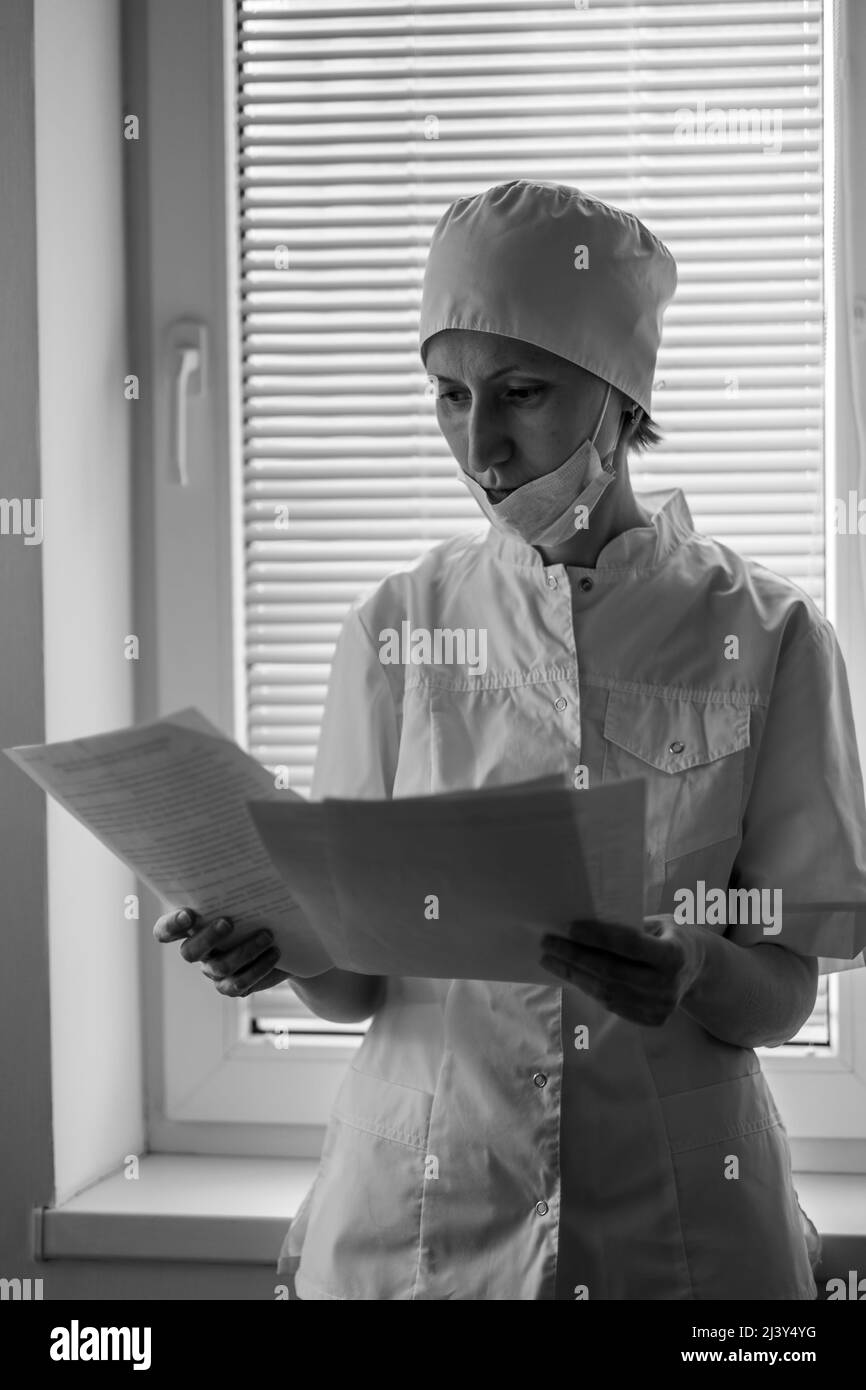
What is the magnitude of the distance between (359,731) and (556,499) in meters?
0.28

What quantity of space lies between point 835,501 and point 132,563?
2.90ft

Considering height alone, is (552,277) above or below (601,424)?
above

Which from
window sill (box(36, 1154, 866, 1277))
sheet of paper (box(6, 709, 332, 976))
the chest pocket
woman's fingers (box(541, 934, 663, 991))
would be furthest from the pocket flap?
window sill (box(36, 1154, 866, 1277))

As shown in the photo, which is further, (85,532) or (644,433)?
(85,532)

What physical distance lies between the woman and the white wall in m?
0.39

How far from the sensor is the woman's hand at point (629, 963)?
33.0 inches

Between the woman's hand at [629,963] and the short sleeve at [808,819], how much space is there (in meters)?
0.14

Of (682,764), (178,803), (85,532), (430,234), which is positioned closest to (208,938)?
(178,803)

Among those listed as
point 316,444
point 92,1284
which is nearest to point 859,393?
point 316,444

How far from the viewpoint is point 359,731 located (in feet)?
3.76

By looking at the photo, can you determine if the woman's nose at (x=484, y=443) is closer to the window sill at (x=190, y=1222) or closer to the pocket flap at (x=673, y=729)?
the pocket flap at (x=673, y=729)

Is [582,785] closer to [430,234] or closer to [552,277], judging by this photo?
[552,277]

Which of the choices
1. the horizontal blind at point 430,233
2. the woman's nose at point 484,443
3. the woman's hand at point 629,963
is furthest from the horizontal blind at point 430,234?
the woman's hand at point 629,963

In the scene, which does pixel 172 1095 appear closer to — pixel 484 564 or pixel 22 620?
pixel 22 620
